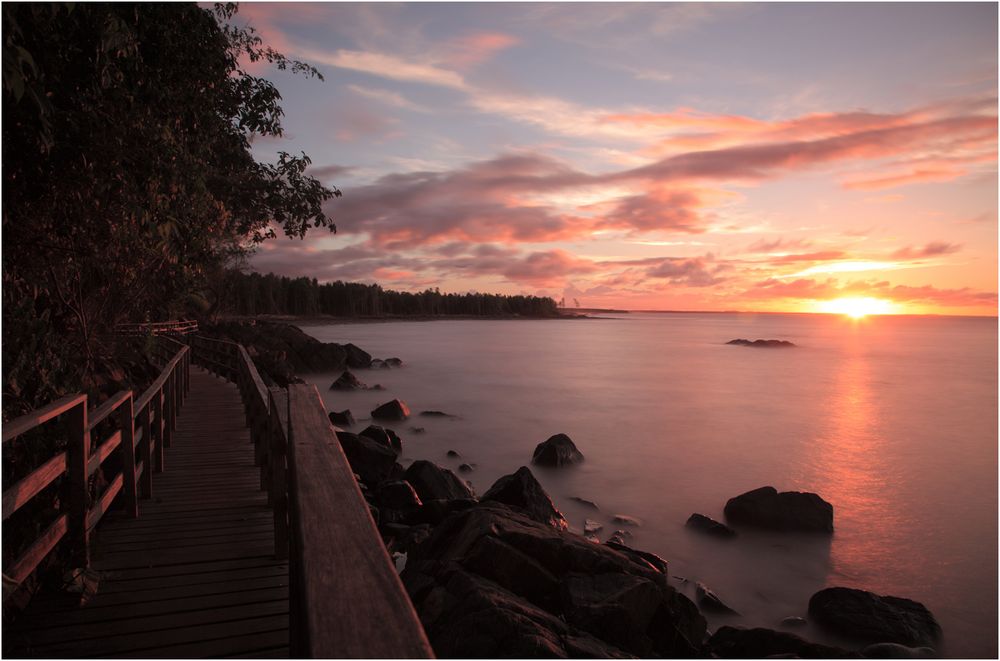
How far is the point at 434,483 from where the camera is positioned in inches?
420

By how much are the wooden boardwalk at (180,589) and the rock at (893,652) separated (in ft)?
19.6

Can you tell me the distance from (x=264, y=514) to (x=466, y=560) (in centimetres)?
202

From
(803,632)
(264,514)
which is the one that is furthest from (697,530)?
(264,514)

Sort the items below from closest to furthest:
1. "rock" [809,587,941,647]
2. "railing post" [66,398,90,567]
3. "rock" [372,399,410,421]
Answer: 1. "railing post" [66,398,90,567]
2. "rock" [809,587,941,647]
3. "rock" [372,399,410,421]

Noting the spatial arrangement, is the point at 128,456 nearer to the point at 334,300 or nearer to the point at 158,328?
the point at 158,328

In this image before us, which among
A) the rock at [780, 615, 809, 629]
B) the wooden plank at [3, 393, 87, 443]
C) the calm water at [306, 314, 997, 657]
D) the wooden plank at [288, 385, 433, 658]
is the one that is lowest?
the calm water at [306, 314, 997, 657]

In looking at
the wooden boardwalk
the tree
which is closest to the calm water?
the wooden boardwalk

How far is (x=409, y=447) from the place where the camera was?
17.2 metres

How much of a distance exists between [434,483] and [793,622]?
19.3 feet

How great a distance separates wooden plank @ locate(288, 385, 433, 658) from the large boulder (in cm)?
281

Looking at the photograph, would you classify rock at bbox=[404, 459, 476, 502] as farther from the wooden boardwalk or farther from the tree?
the tree

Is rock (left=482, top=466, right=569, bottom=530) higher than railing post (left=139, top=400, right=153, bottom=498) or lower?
lower

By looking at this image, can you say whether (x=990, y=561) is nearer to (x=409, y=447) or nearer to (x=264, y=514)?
(x=264, y=514)

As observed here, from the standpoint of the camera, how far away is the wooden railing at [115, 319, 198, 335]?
21703 millimetres
